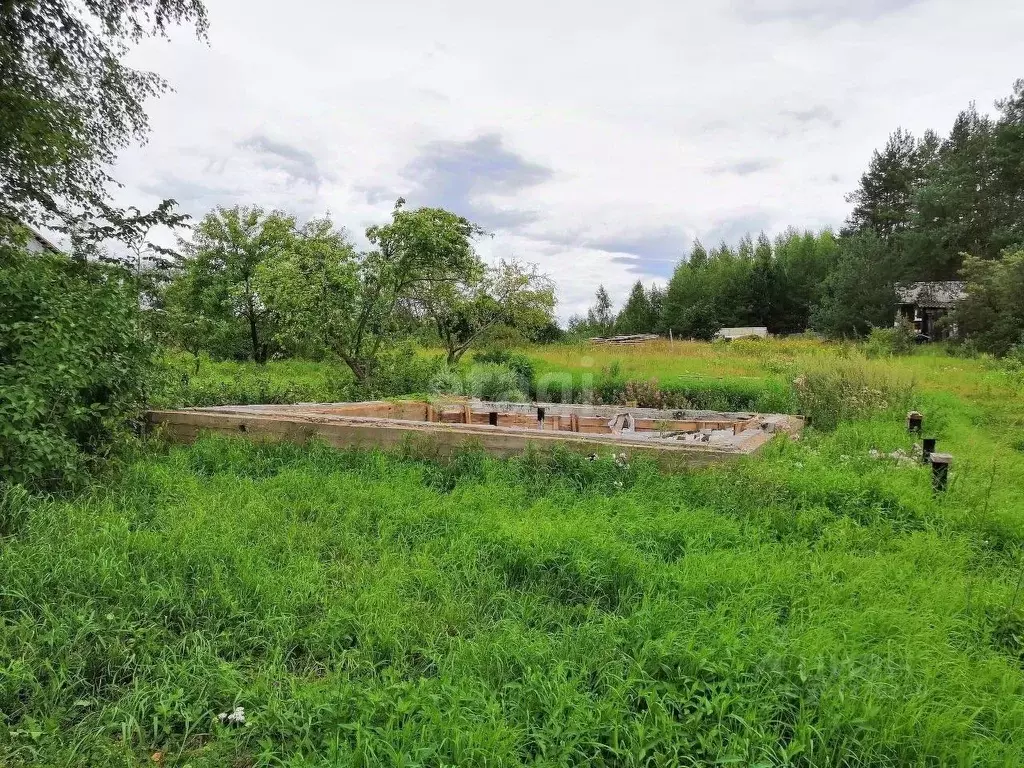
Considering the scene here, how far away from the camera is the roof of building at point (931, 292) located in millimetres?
27312

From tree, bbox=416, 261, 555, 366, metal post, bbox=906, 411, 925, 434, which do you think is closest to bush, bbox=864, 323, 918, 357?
tree, bbox=416, 261, 555, 366

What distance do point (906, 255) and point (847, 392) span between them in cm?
2484

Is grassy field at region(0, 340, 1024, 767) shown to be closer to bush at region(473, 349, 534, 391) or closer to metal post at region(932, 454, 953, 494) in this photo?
metal post at region(932, 454, 953, 494)

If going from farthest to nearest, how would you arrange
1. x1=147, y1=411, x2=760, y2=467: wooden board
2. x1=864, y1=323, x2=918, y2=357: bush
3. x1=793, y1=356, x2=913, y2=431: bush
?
1. x1=864, y1=323, x2=918, y2=357: bush
2. x1=793, y1=356, x2=913, y2=431: bush
3. x1=147, y1=411, x2=760, y2=467: wooden board

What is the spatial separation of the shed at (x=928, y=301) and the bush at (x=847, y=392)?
70.7 feet

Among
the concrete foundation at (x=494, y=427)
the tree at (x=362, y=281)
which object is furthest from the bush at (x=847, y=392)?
the tree at (x=362, y=281)

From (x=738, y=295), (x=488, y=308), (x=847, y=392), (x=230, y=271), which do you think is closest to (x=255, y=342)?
(x=230, y=271)

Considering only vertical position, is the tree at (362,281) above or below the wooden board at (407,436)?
above

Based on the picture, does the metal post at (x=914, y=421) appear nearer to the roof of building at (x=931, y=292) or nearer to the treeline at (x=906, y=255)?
the treeline at (x=906, y=255)

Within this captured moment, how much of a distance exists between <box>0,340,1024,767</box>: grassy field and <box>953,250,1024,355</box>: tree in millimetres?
18799

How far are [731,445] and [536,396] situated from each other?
6878mm

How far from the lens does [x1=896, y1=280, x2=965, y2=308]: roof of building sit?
27.3 metres

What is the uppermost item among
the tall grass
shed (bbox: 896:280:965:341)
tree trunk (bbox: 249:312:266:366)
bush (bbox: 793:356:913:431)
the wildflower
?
shed (bbox: 896:280:965:341)

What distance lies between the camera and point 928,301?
28500 mm
